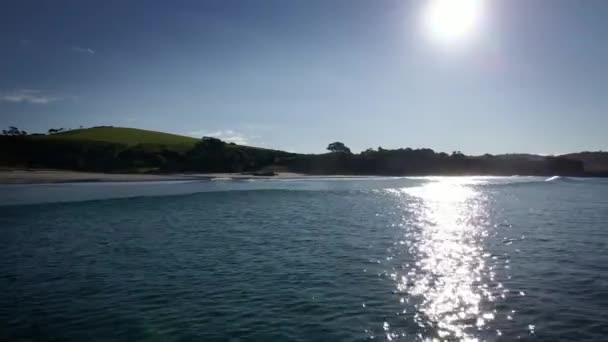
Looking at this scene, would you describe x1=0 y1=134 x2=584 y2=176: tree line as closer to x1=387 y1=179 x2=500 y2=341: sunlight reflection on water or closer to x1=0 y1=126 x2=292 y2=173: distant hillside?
x1=0 y1=126 x2=292 y2=173: distant hillside

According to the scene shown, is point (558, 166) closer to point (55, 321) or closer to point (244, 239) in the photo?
point (244, 239)

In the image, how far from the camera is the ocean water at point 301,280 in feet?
39.1

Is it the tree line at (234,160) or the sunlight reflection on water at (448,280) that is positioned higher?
the tree line at (234,160)

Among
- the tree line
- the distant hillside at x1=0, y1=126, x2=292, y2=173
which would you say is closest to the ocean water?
the distant hillside at x1=0, y1=126, x2=292, y2=173

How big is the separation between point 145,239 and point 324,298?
51.6 ft

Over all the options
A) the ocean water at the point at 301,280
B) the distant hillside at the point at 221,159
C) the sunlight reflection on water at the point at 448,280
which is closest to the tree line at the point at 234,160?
the distant hillside at the point at 221,159

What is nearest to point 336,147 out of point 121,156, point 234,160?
point 234,160

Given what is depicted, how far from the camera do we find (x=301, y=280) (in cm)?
1691

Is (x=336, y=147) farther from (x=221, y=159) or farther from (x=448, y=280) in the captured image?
(x=448, y=280)

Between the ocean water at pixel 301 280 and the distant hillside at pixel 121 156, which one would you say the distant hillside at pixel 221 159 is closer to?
the distant hillside at pixel 121 156

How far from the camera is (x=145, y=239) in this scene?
2634 cm

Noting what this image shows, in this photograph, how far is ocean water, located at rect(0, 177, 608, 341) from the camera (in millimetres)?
11922

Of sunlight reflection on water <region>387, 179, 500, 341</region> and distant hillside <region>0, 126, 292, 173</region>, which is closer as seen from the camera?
sunlight reflection on water <region>387, 179, 500, 341</region>

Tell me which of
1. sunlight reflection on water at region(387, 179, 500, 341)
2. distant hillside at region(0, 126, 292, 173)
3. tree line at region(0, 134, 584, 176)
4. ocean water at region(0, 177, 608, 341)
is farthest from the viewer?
tree line at region(0, 134, 584, 176)
